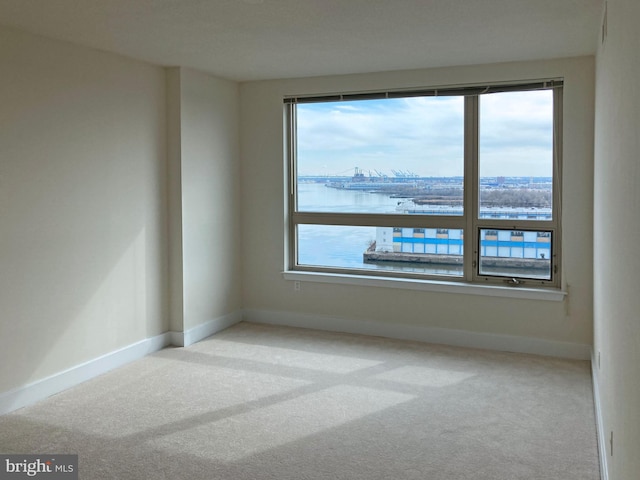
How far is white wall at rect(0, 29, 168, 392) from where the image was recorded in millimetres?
3771

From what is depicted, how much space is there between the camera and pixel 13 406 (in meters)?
3.79

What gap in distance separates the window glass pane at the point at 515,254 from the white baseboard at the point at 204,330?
7.99ft

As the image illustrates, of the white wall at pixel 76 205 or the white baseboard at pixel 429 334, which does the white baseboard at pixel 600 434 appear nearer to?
the white baseboard at pixel 429 334

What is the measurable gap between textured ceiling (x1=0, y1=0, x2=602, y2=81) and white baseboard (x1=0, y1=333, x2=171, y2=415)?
2.29m

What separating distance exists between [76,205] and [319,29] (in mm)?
2090

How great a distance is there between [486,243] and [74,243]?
10.9 ft

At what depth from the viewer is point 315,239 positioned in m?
5.96

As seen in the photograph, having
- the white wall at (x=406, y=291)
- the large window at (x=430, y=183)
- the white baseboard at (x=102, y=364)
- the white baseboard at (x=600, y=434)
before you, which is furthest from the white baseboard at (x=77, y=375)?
the white baseboard at (x=600, y=434)

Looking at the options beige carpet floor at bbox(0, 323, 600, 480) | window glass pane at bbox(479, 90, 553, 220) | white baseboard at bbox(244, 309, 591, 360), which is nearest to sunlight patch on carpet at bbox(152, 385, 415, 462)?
beige carpet floor at bbox(0, 323, 600, 480)

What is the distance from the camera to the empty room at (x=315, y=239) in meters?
3.23


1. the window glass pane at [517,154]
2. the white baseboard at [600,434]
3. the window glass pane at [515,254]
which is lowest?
the white baseboard at [600,434]

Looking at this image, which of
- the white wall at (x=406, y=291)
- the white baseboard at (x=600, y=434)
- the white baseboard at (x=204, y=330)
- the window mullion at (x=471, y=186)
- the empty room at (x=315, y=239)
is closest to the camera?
the white baseboard at (x=600, y=434)

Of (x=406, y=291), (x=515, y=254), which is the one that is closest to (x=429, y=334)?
(x=406, y=291)

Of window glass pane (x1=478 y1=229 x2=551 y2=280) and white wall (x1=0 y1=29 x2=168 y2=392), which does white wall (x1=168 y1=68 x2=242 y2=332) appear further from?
window glass pane (x1=478 y1=229 x2=551 y2=280)
